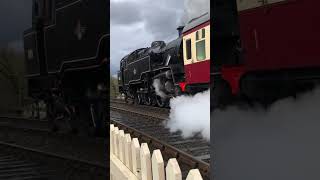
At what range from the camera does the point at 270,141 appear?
1.61 m

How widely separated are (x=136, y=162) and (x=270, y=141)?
4.65 ft

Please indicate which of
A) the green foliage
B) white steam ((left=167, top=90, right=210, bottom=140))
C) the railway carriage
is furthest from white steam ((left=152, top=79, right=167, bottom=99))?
white steam ((left=167, top=90, right=210, bottom=140))

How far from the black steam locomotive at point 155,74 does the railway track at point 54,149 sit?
9.88 feet

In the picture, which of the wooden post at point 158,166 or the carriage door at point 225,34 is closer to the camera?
the carriage door at point 225,34

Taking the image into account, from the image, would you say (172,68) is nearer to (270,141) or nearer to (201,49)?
(201,49)

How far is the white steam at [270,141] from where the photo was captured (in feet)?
4.84

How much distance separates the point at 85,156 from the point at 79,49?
0.43m

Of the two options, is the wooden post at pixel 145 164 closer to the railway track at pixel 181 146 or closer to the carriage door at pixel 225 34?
the railway track at pixel 181 146

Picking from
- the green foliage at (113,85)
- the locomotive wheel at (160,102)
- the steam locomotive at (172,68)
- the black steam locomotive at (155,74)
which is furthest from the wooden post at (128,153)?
the locomotive wheel at (160,102)

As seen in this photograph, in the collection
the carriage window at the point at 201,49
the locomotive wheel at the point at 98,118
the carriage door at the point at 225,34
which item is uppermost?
the carriage window at the point at 201,49

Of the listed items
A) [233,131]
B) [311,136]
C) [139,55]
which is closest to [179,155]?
[233,131]

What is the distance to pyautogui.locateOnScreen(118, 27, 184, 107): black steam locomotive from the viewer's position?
555 cm

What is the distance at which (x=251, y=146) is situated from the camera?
1659 millimetres

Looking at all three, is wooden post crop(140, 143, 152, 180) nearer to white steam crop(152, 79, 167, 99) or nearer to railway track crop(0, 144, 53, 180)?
railway track crop(0, 144, 53, 180)
